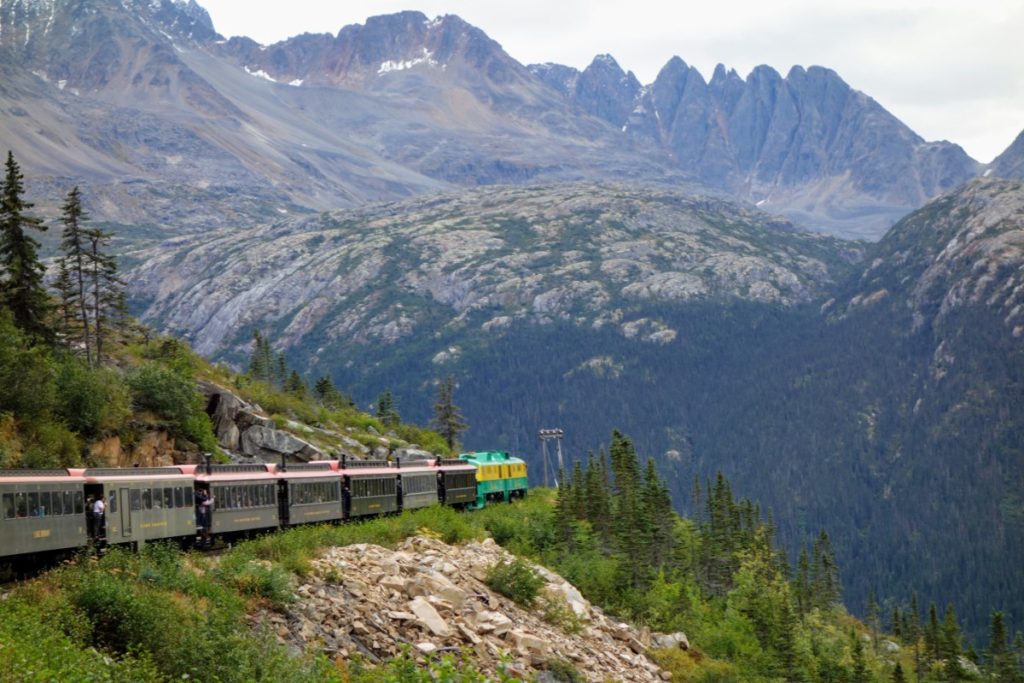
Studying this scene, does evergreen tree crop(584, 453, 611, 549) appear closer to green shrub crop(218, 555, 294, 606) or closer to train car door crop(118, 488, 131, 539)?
train car door crop(118, 488, 131, 539)

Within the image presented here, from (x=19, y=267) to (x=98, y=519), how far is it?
113ft

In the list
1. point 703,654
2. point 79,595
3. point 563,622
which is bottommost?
point 703,654

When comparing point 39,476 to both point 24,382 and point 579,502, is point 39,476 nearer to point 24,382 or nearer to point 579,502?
point 24,382

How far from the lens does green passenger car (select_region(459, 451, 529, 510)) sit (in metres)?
88.8

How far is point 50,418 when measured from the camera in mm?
58281

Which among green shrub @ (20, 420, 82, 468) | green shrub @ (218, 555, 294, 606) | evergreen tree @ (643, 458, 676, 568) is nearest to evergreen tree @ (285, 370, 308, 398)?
evergreen tree @ (643, 458, 676, 568)

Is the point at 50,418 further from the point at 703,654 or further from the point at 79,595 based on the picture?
the point at 703,654

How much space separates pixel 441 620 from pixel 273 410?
62033 mm

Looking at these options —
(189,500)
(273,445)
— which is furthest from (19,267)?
(189,500)

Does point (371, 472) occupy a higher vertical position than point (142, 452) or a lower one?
lower

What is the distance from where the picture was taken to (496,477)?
9400cm

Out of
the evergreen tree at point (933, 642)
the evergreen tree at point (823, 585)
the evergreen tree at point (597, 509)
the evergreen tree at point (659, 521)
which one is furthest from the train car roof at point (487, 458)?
the evergreen tree at point (823, 585)

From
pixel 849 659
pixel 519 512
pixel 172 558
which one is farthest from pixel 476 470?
pixel 172 558

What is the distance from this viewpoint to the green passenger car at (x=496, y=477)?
8875cm
